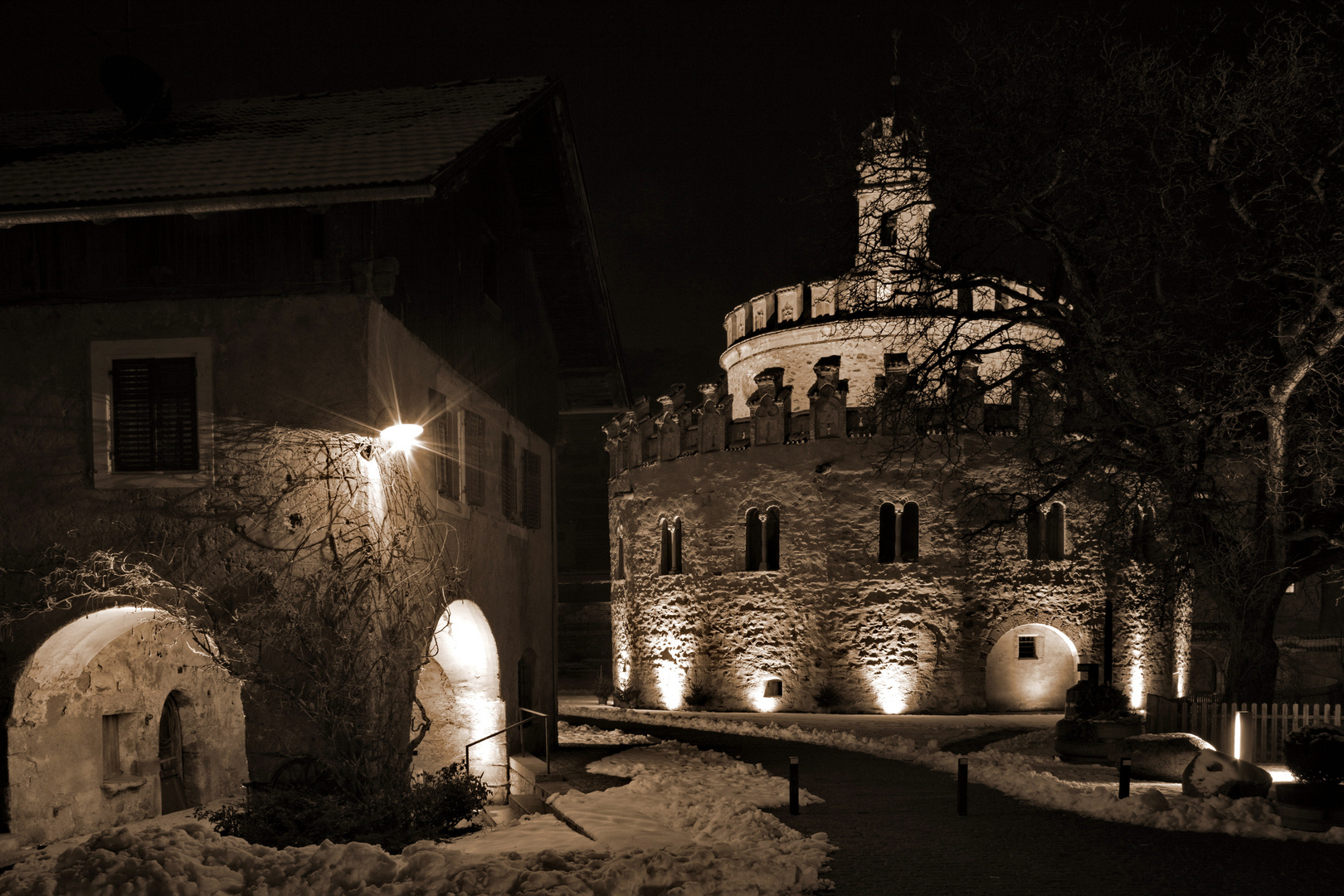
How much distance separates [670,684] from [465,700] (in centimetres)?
1834

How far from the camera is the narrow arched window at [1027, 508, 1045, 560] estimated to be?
30.5m

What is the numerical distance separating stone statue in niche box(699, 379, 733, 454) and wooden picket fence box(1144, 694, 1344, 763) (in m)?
17.0

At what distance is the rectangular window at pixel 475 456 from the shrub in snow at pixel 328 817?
449 cm

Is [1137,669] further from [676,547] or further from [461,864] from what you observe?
[461,864]

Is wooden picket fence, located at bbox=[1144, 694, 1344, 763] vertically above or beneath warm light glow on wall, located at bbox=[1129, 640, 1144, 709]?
above

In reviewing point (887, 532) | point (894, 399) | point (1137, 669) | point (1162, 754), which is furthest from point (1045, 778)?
point (1137, 669)

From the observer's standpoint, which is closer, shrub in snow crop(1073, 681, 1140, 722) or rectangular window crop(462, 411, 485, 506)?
rectangular window crop(462, 411, 485, 506)

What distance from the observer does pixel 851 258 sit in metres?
18.5

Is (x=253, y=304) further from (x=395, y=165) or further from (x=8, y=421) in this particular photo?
(x=8, y=421)

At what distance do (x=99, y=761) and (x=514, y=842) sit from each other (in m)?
5.55

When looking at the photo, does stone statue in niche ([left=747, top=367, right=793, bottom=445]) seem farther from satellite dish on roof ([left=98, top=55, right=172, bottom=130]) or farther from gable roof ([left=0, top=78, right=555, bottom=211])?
satellite dish on roof ([left=98, top=55, right=172, bottom=130])

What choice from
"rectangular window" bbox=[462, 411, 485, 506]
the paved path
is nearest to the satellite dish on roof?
"rectangular window" bbox=[462, 411, 485, 506]

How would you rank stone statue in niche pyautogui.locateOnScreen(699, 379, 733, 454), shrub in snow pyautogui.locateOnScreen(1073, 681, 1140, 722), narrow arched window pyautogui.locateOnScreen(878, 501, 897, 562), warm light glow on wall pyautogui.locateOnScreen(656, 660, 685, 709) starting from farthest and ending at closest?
warm light glow on wall pyautogui.locateOnScreen(656, 660, 685, 709) < stone statue in niche pyautogui.locateOnScreen(699, 379, 733, 454) < narrow arched window pyautogui.locateOnScreen(878, 501, 897, 562) < shrub in snow pyautogui.locateOnScreen(1073, 681, 1140, 722)

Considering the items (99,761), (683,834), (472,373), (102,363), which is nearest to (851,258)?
(472,373)
